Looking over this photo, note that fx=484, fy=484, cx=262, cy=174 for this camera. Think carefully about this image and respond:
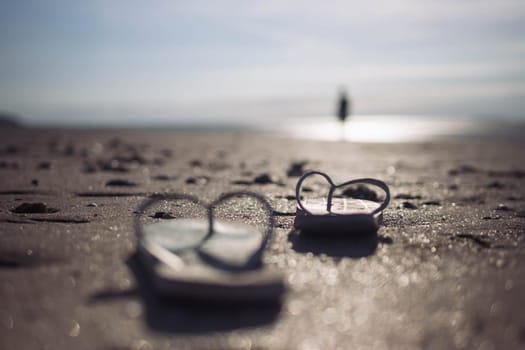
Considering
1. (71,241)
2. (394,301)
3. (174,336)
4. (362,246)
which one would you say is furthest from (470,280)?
(71,241)

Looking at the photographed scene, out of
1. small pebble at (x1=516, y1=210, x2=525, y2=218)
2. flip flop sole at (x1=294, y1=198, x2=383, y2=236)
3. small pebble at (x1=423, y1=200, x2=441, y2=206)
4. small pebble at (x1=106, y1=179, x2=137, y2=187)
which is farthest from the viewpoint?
small pebble at (x1=106, y1=179, x2=137, y2=187)

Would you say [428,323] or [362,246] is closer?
[428,323]

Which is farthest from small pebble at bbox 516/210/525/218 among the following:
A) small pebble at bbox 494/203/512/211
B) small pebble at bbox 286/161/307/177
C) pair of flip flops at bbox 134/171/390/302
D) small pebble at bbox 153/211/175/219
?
small pebble at bbox 286/161/307/177

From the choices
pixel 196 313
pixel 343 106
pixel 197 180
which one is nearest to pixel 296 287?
pixel 196 313

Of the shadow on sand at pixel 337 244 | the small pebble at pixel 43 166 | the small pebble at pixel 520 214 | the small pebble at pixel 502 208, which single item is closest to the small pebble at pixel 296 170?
the small pebble at pixel 502 208

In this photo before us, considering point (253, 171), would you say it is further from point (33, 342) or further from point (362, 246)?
point (33, 342)

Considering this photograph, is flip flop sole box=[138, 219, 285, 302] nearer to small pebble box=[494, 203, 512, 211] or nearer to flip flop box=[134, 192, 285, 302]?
flip flop box=[134, 192, 285, 302]
